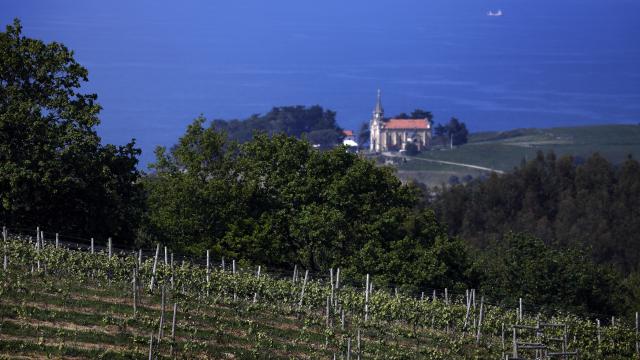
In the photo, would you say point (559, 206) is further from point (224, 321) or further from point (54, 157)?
point (224, 321)

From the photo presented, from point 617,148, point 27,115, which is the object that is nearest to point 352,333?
point 27,115

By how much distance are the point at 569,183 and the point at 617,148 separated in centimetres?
8072

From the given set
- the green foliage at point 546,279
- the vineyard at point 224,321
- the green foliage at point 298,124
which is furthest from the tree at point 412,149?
the vineyard at point 224,321

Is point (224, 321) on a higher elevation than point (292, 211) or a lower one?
lower

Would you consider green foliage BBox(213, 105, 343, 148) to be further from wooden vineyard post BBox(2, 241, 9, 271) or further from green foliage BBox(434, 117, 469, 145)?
wooden vineyard post BBox(2, 241, 9, 271)

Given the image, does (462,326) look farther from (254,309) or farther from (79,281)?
(79,281)

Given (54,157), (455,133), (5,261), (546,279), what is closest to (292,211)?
(54,157)

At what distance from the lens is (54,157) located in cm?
3047

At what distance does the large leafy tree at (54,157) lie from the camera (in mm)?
30125

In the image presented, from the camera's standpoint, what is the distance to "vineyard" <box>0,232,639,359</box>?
19422 millimetres

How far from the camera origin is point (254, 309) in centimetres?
2305

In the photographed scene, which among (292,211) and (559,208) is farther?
(559,208)

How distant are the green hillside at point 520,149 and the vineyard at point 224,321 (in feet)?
438

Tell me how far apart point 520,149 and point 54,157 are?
520 ft
